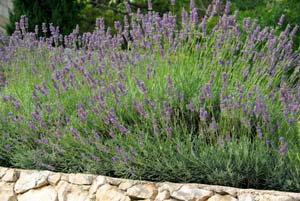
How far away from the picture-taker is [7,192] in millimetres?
3660

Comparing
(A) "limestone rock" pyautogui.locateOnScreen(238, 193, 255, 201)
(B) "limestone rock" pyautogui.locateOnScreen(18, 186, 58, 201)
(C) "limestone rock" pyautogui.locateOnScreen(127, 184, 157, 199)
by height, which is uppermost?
(A) "limestone rock" pyautogui.locateOnScreen(238, 193, 255, 201)

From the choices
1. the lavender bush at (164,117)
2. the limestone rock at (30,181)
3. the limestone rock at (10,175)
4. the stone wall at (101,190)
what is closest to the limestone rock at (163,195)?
the stone wall at (101,190)

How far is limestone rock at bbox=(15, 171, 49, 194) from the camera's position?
3.42 m

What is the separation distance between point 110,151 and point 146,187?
0.41 m

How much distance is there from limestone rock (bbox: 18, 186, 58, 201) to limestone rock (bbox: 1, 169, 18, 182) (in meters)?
0.14

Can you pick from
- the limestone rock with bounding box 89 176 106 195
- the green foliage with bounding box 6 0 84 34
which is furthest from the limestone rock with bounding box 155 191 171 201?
the green foliage with bounding box 6 0 84 34

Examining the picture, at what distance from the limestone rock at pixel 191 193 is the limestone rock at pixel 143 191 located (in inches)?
6.3

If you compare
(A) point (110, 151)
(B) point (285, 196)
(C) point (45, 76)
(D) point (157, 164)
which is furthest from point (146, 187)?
(C) point (45, 76)

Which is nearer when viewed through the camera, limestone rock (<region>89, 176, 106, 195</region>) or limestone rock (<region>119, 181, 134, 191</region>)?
limestone rock (<region>119, 181, 134, 191</region>)

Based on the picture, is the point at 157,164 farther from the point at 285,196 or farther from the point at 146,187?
the point at 285,196

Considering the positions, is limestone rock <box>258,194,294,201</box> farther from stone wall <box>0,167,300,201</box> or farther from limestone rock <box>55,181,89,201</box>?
limestone rock <box>55,181,89,201</box>

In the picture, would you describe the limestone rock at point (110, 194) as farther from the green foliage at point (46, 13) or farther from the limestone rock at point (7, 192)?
the green foliage at point (46, 13)

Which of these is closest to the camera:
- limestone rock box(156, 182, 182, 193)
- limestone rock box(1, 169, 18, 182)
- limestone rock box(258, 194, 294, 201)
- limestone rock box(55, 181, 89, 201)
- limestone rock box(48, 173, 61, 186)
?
limestone rock box(258, 194, 294, 201)

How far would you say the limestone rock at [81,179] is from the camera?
3.19 m
